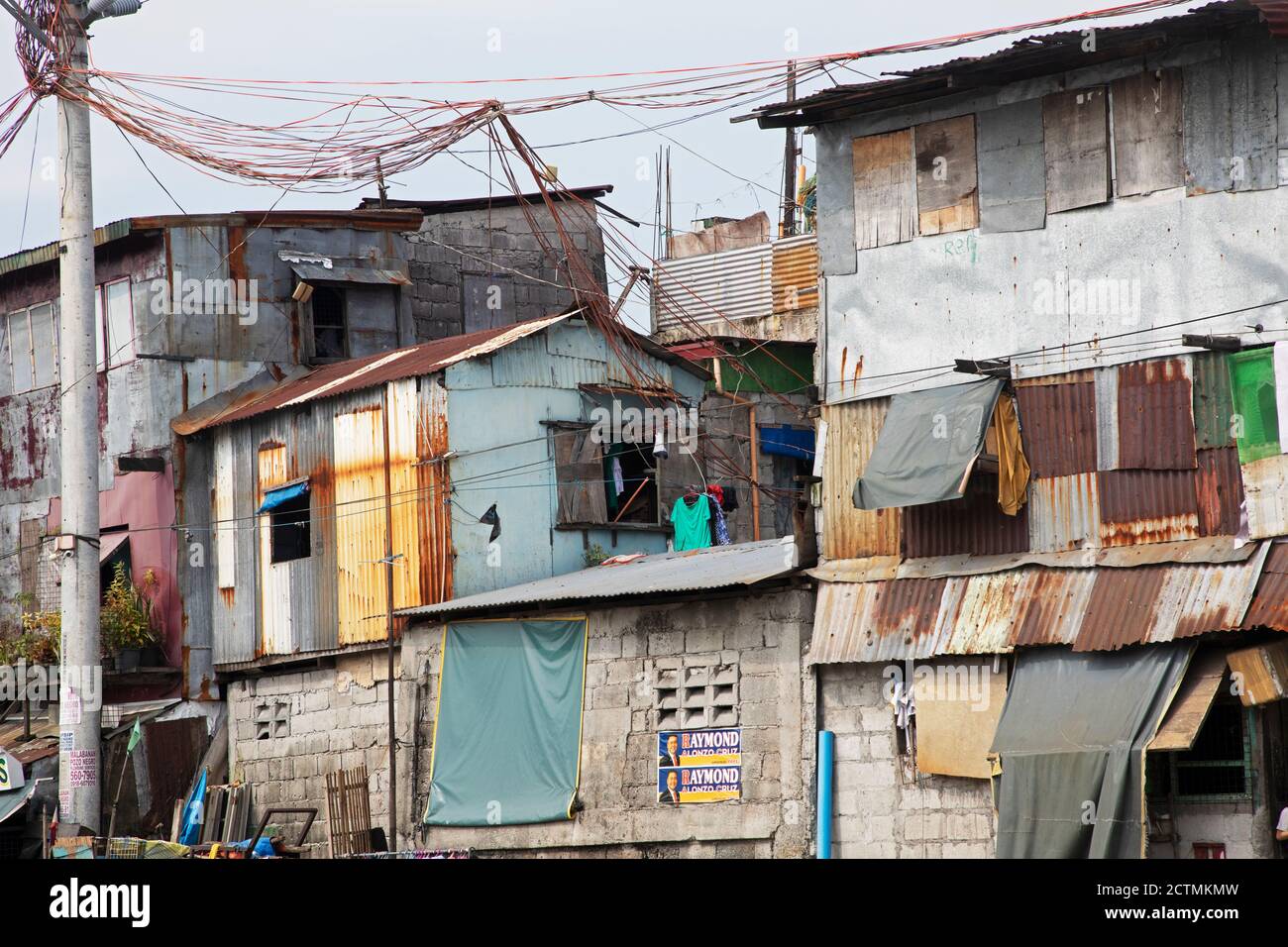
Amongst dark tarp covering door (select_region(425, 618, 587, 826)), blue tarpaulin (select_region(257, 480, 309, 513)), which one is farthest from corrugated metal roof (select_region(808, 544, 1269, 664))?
blue tarpaulin (select_region(257, 480, 309, 513))

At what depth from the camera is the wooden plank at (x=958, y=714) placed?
55.7ft

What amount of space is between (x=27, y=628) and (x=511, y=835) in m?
10.5

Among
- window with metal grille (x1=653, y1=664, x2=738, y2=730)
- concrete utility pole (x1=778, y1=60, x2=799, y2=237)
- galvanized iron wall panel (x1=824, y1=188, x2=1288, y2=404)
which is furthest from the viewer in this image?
concrete utility pole (x1=778, y1=60, x2=799, y2=237)

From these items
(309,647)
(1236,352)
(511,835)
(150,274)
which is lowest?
(511,835)

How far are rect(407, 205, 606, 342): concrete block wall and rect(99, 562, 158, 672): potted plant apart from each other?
6.97 metres

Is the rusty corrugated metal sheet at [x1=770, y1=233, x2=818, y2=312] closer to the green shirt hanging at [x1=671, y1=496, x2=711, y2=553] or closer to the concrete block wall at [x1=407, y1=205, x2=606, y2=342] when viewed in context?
the concrete block wall at [x1=407, y1=205, x2=606, y2=342]

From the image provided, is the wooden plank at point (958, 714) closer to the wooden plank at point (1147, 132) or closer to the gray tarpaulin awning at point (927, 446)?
the gray tarpaulin awning at point (927, 446)

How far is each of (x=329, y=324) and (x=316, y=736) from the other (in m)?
7.77

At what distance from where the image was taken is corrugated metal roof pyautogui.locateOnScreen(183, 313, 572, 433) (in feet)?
77.8

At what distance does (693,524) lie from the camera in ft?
82.0

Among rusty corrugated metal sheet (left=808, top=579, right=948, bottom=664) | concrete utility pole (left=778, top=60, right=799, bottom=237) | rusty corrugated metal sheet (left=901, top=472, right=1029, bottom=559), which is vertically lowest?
rusty corrugated metal sheet (left=808, top=579, right=948, bottom=664)
